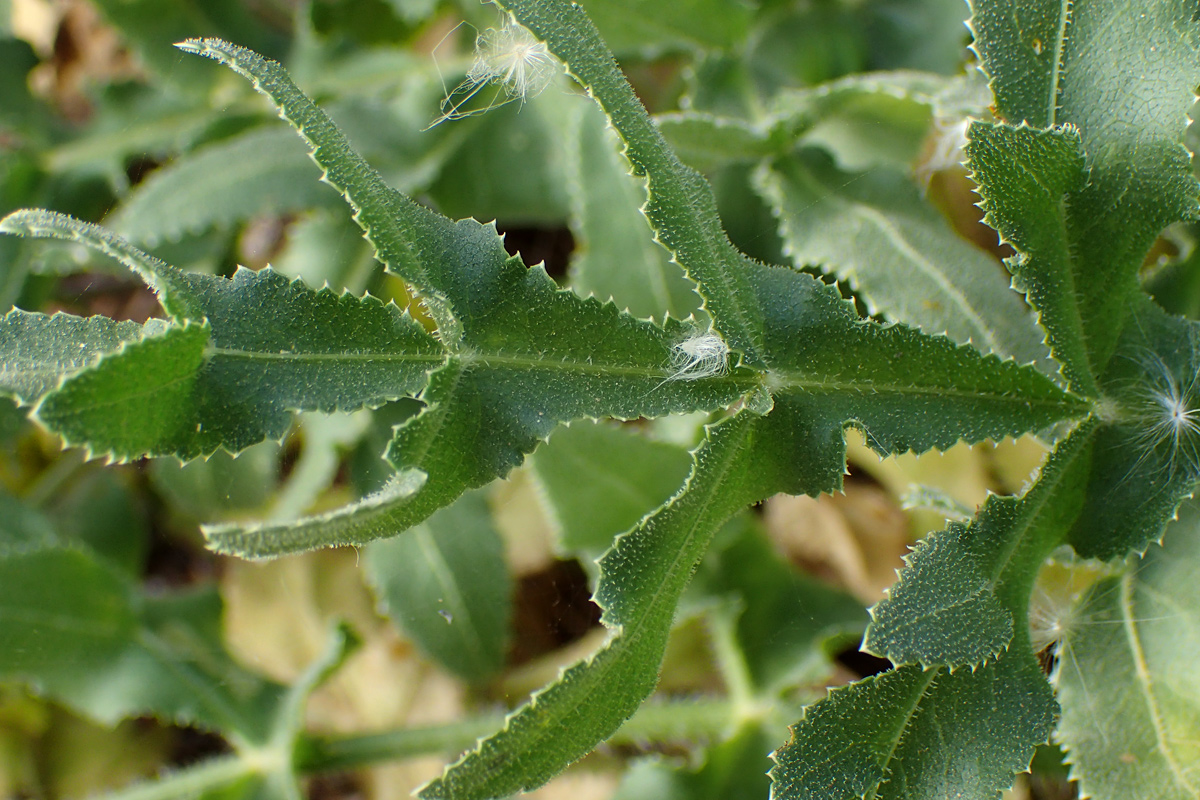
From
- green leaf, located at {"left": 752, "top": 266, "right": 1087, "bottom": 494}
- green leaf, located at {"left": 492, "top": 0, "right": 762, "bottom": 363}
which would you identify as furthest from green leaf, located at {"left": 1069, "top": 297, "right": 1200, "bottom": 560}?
green leaf, located at {"left": 492, "top": 0, "right": 762, "bottom": 363}

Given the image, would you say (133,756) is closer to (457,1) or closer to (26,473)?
(26,473)

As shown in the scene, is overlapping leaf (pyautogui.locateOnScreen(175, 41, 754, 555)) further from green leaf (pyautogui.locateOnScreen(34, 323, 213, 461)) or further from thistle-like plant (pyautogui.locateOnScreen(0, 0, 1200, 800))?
green leaf (pyautogui.locateOnScreen(34, 323, 213, 461))

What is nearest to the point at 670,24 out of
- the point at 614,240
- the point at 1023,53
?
the point at 614,240

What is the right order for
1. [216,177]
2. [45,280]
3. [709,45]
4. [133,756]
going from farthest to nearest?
[133,756], [45,280], [216,177], [709,45]

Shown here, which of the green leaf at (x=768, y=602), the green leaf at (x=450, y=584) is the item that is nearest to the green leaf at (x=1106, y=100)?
the green leaf at (x=768, y=602)

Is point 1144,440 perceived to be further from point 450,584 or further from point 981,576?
point 450,584

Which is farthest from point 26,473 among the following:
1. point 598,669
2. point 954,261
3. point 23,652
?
point 954,261

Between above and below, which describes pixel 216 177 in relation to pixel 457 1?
below

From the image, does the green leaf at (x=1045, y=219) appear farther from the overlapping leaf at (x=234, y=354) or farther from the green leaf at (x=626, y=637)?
the overlapping leaf at (x=234, y=354)
